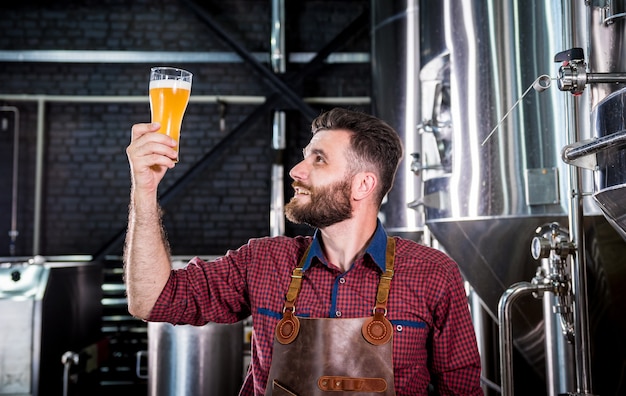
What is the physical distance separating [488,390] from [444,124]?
44.5 inches

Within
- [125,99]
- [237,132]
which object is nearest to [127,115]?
[125,99]

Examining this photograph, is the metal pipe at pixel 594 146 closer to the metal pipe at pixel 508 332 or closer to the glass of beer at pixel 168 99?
the metal pipe at pixel 508 332

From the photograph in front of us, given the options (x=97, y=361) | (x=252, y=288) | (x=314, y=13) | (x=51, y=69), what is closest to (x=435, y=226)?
(x=252, y=288)

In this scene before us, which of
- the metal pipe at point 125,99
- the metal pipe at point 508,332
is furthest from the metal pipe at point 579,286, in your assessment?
the metal pipe at point 125,99

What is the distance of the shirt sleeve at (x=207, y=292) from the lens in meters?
1.49

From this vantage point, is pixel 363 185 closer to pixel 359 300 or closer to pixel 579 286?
pixel 359 300

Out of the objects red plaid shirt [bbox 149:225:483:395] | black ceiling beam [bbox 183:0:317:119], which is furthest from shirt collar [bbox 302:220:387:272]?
black ceiling beam [bbox 183:0:317:119]

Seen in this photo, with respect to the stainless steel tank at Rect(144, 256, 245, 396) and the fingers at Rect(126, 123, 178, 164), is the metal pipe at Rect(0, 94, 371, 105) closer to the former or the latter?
the stainless steel tank at Rect(144, 256, 245, 396)

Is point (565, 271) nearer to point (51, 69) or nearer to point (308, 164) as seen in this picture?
point (308, 164)

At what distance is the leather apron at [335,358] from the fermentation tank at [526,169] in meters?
0.48

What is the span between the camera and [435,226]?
2383 mm

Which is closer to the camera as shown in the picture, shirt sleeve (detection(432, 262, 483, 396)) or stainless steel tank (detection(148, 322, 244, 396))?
shirt sleeve (detection(432, 262, 483, 396))

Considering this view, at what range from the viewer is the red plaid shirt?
56.9 inches

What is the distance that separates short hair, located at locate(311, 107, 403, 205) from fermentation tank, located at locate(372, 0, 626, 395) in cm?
27
